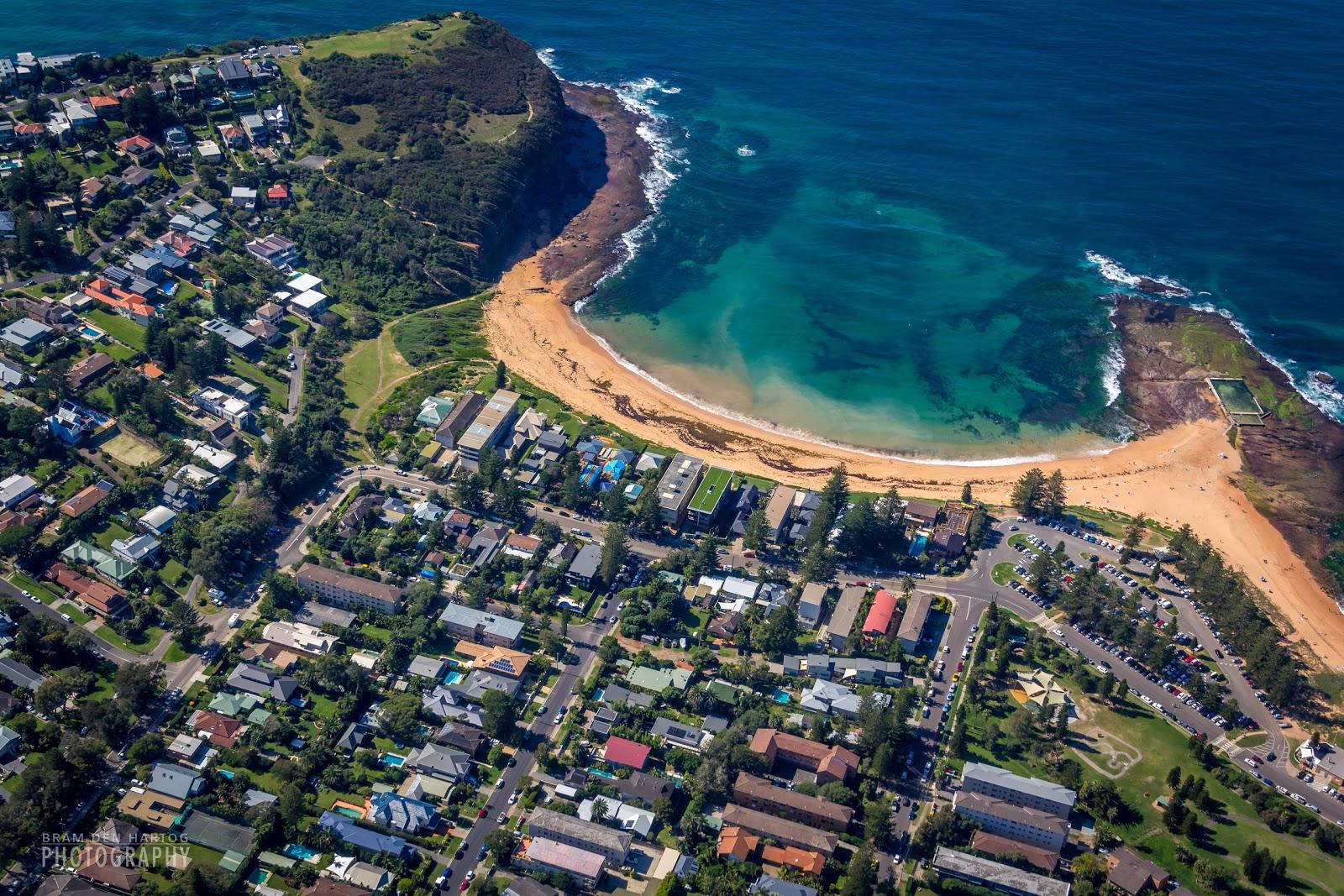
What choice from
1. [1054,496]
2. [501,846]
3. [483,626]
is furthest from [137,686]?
[1054,496]

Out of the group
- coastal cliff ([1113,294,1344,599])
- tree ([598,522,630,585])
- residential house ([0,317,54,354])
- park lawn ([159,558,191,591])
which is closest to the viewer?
park lawn ([159,558,191,591])

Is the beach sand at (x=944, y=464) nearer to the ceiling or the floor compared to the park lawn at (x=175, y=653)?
nearer to the ceiling

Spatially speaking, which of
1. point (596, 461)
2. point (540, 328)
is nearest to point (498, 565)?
point (596, 461)

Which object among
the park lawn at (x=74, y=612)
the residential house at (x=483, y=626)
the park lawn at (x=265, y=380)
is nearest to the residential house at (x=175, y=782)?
the park lawn at (x=74, y=612)

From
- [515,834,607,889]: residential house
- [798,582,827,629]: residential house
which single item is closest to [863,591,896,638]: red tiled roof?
[798,582,827,629]: residential house

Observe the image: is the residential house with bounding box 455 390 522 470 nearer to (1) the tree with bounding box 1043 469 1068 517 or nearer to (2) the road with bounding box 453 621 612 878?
(2) the road with bounding box 453 621 612 878

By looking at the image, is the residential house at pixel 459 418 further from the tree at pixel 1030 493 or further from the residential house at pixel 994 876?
the residential house at pixel 994 876
